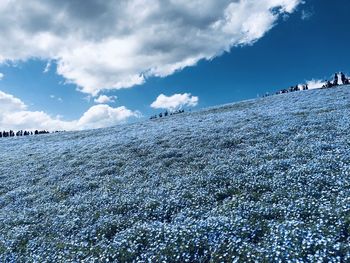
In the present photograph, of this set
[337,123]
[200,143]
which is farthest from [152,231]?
[337,123]

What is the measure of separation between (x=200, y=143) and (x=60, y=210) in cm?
1235

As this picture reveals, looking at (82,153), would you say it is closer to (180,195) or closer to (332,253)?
(180,195)

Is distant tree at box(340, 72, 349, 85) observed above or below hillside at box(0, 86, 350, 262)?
above

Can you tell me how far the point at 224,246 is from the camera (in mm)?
10070

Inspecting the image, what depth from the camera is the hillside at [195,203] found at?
33.2 ft

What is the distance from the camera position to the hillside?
10.1m

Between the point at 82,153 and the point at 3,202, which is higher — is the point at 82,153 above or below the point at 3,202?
above

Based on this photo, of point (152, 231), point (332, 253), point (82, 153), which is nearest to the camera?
point (332, 253)

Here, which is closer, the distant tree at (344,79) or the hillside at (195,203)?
the hillside at (195,203)

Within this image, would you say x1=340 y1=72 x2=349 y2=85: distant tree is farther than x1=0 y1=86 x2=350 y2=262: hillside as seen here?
Yes

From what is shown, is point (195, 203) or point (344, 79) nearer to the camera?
point (195, 203)

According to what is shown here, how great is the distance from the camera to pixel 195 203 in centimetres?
1403

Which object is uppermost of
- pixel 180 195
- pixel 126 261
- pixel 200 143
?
pixel 200 143

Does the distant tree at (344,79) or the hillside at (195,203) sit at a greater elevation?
the distant tree at (344,79)
